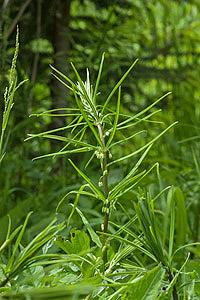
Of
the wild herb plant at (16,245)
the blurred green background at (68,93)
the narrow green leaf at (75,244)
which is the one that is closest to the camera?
the wild herb plant at (16,245)

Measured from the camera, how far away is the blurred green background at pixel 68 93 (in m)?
1.02

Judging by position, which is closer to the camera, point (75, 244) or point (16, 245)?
point (16, 245)

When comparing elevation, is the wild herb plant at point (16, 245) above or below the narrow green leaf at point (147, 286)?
above

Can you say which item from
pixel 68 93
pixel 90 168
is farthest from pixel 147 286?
pixel 68 93

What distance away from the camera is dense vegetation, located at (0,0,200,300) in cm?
40

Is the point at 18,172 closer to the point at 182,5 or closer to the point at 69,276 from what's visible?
the point at 69,276

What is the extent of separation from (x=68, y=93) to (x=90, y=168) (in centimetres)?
37

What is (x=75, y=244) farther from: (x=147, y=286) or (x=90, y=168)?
(x=90, y=168)

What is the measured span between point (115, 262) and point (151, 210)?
61 millimetres

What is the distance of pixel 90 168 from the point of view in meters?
1.12

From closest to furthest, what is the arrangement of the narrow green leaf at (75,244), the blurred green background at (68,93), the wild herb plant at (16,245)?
1. the wild herb plant at (16,245)
2. the narrow green leaf at (75,244)
3. the blurred green background at (68,93)

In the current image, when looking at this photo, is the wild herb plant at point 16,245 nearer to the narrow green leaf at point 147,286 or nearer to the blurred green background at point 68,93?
the narrow green leaf at point 147,286

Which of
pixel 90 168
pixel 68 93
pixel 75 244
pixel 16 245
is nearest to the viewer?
pixel 16 245

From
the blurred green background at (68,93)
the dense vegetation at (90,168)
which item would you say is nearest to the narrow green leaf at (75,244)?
the dense vegetation at (90,168)
